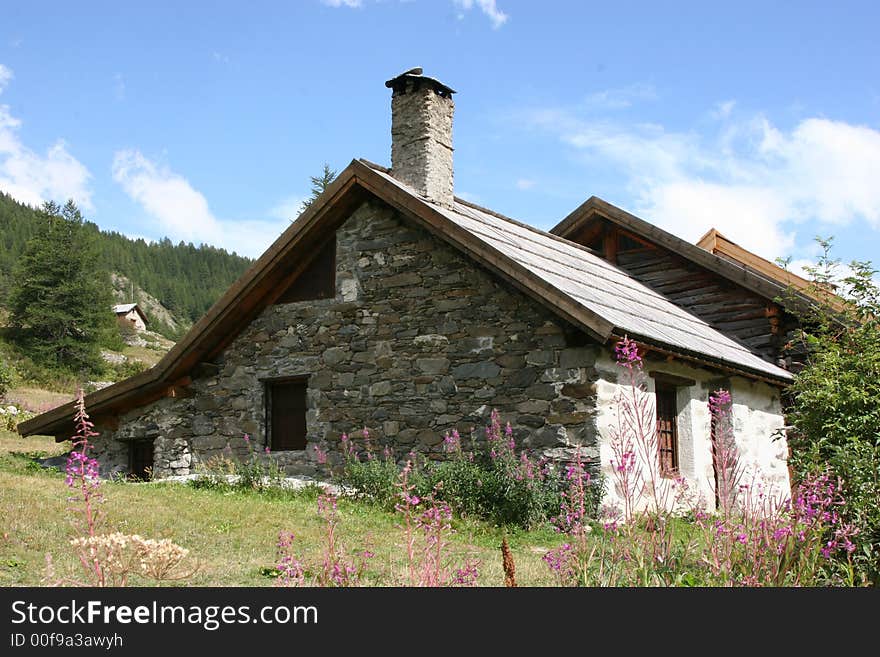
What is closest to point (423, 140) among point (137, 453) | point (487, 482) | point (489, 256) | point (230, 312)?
point (489, 256)

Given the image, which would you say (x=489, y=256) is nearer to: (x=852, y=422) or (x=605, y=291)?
(x=605, y=291)

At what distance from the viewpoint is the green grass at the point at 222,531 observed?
22.7 ft

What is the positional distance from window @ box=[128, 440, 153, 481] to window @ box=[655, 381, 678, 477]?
8.18 metres

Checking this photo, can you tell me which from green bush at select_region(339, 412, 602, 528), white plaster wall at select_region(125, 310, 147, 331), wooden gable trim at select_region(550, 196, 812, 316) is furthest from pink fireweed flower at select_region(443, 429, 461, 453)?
white plaster wall at select_region(125, 310, 147, 331)

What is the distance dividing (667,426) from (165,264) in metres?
109

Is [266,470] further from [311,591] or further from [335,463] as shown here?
[311,591]

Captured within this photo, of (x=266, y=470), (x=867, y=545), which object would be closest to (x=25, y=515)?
(x=266, y=470)

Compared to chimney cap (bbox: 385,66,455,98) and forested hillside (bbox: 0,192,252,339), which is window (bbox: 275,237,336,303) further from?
Result: forested hillside (bbox: 0,192,252,339)

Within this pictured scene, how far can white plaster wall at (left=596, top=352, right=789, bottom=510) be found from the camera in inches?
423

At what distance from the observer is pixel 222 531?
344 inches

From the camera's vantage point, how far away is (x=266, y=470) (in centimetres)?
1276

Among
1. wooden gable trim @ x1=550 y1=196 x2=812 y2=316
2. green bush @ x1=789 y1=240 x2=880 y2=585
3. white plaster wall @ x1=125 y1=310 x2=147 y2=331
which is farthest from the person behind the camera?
white plaster wall @ x1=125 y1=310 x2=147 y2=331

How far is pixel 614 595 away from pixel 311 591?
1397 millimetres

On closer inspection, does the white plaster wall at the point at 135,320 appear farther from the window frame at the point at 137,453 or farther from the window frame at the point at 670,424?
the window frame at the point at 670,424
